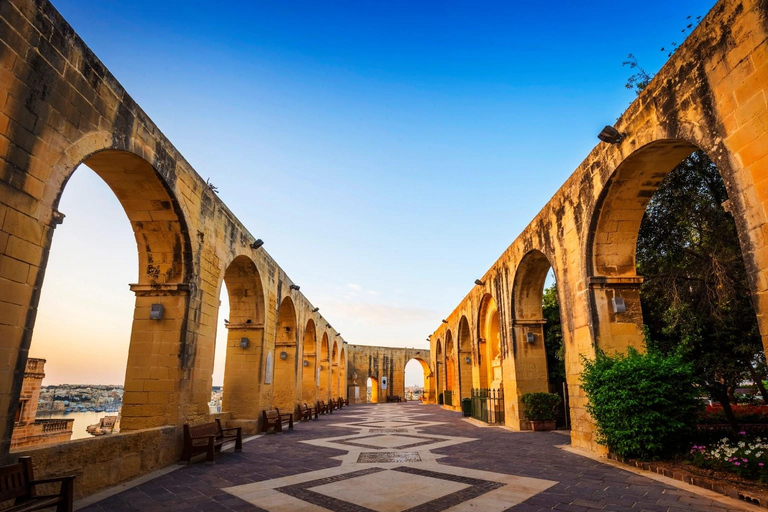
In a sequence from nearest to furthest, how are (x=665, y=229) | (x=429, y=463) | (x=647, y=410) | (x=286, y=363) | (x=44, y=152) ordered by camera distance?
(x=44, y=152) → (x=647, y=410) → (x=429, y=463) → (x=665, y=229) → (x=286, y=363)

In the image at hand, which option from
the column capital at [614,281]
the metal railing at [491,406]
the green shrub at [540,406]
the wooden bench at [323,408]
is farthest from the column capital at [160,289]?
the wooden bench at [323,408]

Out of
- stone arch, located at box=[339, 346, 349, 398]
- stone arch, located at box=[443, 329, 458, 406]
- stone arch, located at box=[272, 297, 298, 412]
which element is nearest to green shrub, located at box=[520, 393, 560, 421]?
stone arch, located at box=[272, 297, 298, 412]

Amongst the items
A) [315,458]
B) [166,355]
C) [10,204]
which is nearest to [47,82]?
[10,204]

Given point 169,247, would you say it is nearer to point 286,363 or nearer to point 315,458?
point 315,458

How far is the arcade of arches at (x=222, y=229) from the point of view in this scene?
4.20m

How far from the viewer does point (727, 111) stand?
4.65 meters

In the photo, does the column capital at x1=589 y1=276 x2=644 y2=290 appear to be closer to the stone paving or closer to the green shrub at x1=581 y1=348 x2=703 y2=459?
the green shrub at x1=581 y1=348 x2=703 y2=459

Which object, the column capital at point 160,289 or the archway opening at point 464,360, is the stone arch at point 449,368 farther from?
the column capital at point 160,289

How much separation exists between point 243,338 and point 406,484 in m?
8.06

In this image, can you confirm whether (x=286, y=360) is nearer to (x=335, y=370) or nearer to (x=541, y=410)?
(x=541, y=410)

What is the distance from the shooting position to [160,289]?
25.0 feet

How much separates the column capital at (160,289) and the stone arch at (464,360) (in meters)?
15.9

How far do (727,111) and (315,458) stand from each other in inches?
302

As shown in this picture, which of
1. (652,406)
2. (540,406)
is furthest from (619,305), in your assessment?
(540,406)
